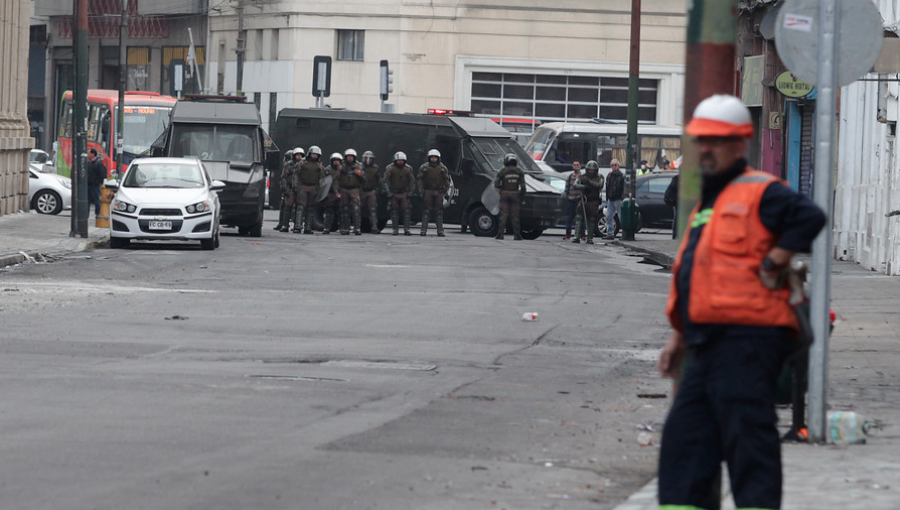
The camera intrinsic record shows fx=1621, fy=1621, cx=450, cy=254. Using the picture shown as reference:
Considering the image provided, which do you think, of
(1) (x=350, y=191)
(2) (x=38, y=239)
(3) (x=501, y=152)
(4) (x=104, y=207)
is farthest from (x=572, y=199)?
(2) (x=38, y=239)

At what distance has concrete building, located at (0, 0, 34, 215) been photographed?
1447 inches

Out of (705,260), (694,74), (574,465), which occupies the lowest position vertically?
(574,465)

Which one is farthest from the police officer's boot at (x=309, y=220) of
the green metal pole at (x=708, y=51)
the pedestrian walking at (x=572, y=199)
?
the green metal pole at (x=708, y=51)

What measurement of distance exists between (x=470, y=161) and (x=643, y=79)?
86.5 ft

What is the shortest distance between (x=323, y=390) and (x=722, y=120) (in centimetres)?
567

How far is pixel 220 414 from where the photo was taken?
927 centimetres

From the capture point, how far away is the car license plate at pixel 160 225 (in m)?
26.1

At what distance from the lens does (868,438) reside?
8906 mm

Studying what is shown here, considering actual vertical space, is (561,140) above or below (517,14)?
below

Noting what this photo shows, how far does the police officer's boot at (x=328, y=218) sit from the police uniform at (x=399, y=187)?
1280 millimetres

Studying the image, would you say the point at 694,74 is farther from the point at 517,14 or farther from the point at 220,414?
the point at 517,14

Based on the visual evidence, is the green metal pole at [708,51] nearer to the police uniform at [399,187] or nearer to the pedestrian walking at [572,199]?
the pedestrian walking at [572,199]

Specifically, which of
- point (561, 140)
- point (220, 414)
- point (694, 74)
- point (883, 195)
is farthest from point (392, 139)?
point (694, 74)

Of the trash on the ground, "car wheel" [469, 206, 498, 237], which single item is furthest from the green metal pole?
"car wheel" [469, 206, 498, 237]
